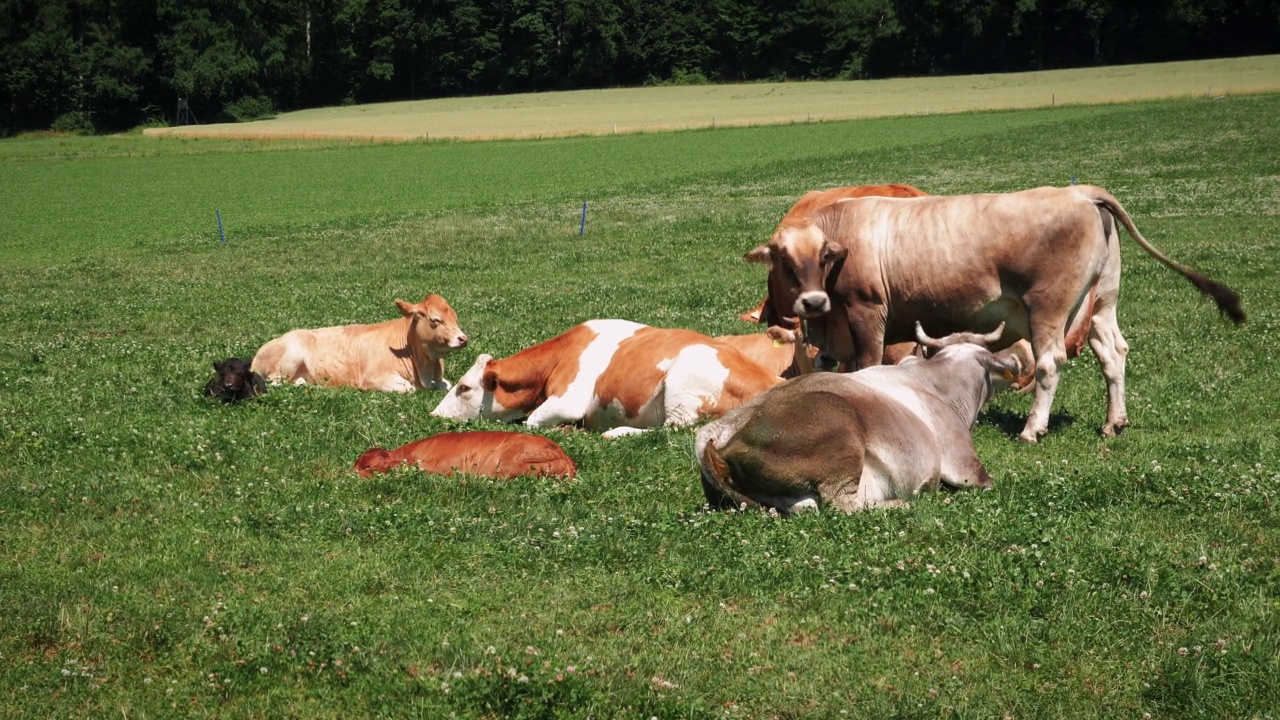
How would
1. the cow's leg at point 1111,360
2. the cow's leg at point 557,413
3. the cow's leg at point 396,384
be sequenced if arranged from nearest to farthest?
the cow's leg at point 1111,360 → the cow's leg at point 557,413 → the cow's leg at point 396,384

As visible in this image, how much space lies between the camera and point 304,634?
7.09m

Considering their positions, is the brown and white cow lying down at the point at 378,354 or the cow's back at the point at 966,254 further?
the brown and white cow lying down at the point at 378,354

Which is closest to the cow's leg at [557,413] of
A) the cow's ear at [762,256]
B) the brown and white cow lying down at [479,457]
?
the brown and white cow lying down at [479,457]

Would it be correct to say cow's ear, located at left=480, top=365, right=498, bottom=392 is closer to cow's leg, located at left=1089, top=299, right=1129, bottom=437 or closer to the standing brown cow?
the standing brown cow

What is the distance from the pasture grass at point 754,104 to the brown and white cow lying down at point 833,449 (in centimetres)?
7504

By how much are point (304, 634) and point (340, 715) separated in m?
A: 0.86

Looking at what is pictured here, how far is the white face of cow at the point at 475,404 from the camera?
44.0 ft

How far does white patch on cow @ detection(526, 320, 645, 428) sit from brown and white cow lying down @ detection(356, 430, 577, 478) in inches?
78.6

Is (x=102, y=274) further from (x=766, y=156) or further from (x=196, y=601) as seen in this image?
(x=766, y=156)

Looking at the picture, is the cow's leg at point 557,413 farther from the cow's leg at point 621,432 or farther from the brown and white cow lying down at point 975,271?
the brown and white cow lying down at point 975,271

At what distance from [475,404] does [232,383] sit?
2.46 m

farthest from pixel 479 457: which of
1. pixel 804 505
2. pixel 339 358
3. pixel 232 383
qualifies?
pixel 339 358

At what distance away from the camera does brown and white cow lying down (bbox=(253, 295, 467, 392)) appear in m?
15.5

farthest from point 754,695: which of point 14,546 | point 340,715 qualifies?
point 14,546
